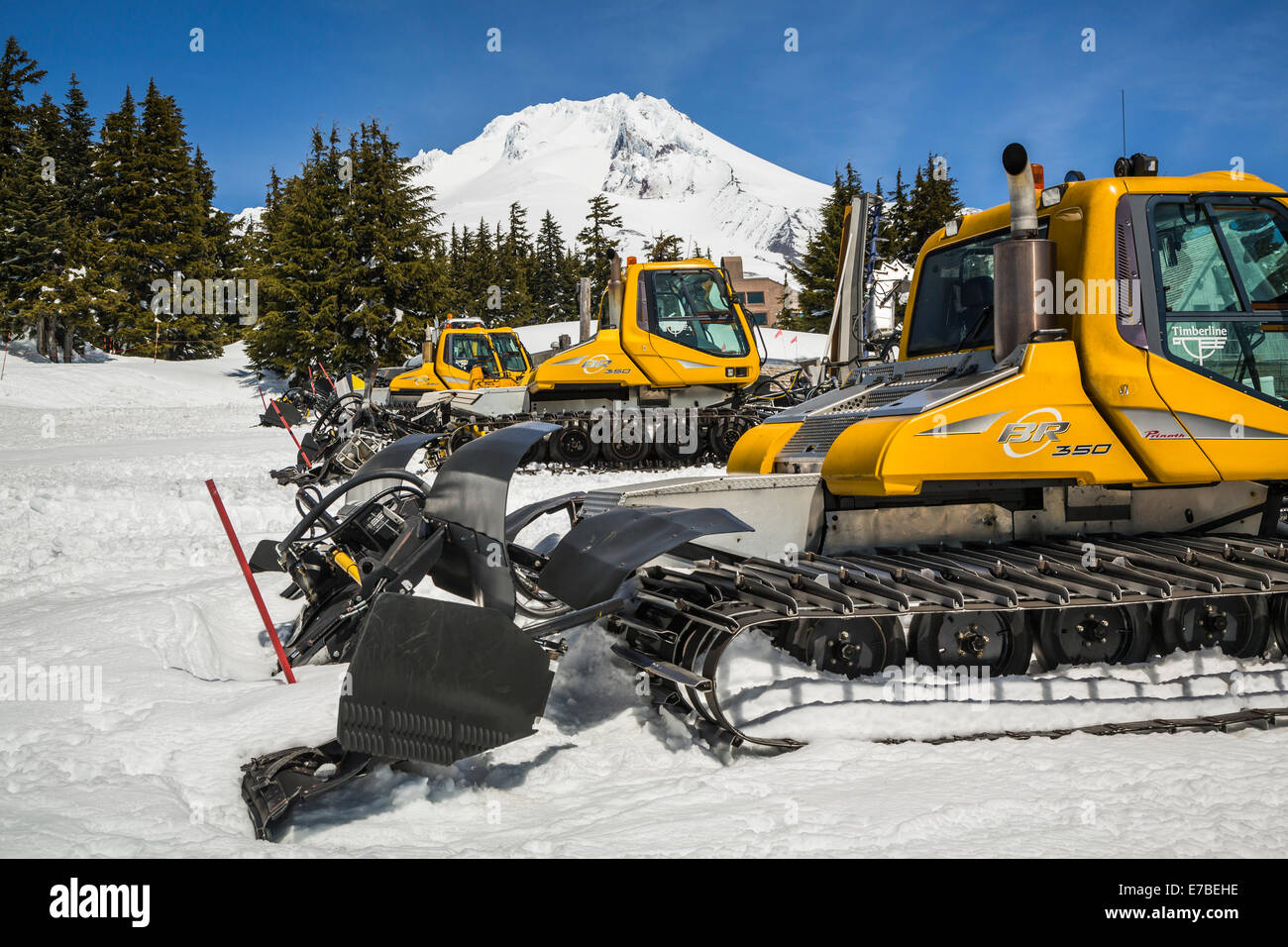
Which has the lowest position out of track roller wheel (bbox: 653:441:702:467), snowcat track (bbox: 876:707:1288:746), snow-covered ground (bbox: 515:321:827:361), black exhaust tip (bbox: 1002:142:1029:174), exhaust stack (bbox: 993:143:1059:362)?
snowcat track (bbox: 876:707:1288:746)

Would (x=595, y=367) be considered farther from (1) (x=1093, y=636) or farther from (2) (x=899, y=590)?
(2) (x=899, y=590)

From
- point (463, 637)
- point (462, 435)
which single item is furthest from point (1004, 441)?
point (462, 435)

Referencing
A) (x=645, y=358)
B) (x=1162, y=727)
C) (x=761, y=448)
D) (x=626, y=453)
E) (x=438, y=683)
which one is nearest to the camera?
(x=438, y=683)

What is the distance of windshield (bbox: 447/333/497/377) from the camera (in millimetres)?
19219

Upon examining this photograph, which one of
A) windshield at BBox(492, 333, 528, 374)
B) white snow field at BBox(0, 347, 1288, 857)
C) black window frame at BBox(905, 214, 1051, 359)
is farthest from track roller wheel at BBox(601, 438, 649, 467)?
white snow field at BBox(0, 347, 1288, 857)

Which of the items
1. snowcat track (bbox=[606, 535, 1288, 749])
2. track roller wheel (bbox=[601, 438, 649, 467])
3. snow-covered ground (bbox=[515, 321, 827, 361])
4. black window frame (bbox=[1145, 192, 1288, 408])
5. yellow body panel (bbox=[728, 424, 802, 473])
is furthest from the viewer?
snow-covered ground (bbox=[515, 321, 827, 361])

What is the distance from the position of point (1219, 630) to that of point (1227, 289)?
1698 mm

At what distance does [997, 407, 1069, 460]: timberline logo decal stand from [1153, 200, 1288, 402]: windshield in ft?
2.42

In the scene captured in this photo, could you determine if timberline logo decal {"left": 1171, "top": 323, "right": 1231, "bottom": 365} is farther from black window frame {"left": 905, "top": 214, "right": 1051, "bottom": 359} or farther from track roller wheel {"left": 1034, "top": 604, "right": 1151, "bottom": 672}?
track roller wheel {"left": 1034, "top": 604, "right": 1151, "bottom": 672}

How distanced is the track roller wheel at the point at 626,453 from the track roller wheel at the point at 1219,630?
914 cm

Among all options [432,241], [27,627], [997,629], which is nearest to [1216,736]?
[997,629]

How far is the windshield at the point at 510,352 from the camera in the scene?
20.0 m
